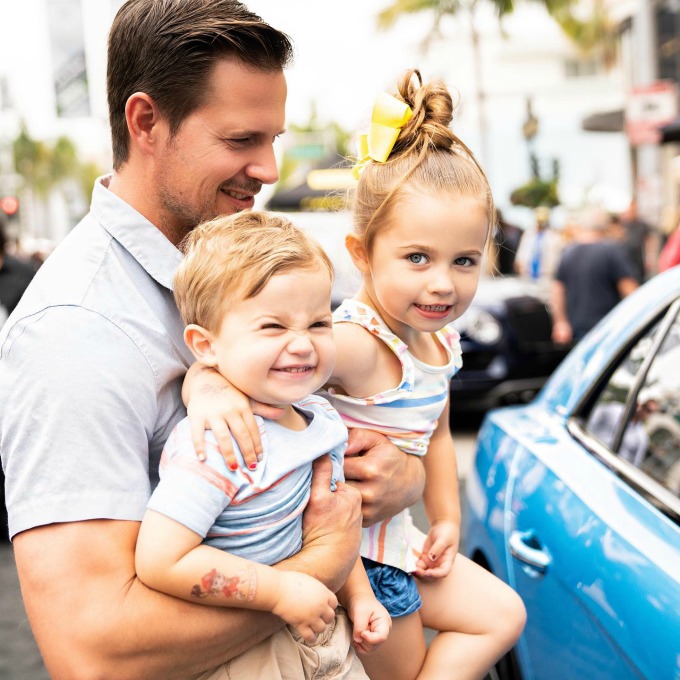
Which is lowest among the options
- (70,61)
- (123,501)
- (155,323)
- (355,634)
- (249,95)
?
(355,634)

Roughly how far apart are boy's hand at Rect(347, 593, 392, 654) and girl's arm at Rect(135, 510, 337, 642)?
0.28 m

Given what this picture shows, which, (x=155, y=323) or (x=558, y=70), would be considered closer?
(x=155, y=323)

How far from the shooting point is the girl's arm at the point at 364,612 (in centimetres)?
199

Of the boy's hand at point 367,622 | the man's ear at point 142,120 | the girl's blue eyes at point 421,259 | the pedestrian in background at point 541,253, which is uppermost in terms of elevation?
the man's ear at point 142,120

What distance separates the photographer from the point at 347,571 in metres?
1.88

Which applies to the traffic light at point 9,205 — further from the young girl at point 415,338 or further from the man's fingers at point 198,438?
the man's fingers at point 198,438

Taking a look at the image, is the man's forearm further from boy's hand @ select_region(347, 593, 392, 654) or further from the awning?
the awning

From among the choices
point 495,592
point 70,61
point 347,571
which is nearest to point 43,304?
point 347,571

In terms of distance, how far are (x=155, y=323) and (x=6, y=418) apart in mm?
343

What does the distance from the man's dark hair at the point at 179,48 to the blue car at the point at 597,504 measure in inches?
52.9

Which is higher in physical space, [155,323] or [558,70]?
[558,70]

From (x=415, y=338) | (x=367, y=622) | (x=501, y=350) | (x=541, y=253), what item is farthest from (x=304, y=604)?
(x=541, y=253)

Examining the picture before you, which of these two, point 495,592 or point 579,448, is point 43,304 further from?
point 579,448

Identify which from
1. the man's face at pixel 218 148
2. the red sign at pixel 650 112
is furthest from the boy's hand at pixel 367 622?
the red sign at pixel 650 112
